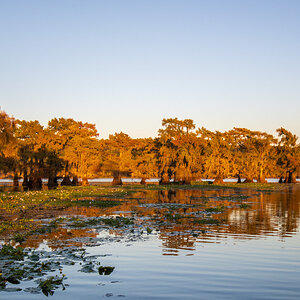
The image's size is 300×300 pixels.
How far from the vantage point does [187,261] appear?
1075 centimetres

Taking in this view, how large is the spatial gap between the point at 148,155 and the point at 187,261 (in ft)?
235

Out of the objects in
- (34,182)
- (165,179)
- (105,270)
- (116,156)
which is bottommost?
(34,182)

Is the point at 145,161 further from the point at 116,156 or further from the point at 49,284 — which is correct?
the point at 49,284

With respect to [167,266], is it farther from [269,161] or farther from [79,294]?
[269,161]

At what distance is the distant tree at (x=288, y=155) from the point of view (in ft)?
309

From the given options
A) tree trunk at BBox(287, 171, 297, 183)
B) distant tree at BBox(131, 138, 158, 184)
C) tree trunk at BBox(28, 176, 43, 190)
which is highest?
distant tree at BBox(131, 138, 158, 184)

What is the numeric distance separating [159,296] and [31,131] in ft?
227

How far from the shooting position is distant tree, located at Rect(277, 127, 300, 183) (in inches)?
3713

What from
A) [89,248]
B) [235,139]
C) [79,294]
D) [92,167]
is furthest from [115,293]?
[235,139]

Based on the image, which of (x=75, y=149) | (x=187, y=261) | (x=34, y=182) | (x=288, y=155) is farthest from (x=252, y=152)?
(x=187, y=261)

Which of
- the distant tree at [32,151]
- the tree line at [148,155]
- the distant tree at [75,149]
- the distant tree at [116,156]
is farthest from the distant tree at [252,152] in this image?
the distant tree at [32,151]

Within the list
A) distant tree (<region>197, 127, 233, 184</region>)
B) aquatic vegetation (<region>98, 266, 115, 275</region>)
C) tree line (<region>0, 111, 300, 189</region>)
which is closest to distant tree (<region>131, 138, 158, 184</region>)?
tree line (<region>0, 111, 300, 189</region>)

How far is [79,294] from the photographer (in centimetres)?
757

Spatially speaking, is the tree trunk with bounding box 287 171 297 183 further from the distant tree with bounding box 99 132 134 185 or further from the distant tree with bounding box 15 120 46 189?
the distant tree with bounding box 15 120 46 189
